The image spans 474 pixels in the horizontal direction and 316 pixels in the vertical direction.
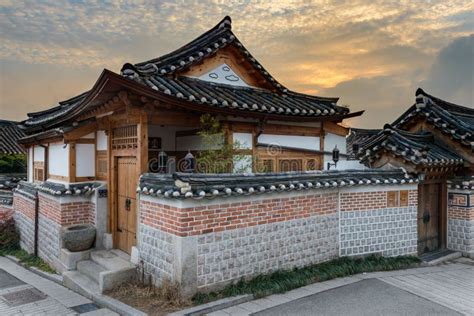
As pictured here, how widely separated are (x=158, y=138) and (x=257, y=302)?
581 centimetres

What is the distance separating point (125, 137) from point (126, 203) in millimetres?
1631

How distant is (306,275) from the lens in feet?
25.1

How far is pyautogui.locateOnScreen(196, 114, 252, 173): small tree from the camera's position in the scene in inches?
332

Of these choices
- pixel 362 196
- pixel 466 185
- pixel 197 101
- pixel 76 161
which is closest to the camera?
pixel 197 101

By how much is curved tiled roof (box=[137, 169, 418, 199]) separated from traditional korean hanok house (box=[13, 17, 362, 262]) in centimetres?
64

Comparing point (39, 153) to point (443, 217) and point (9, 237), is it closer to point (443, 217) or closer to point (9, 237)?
point (9, 237)

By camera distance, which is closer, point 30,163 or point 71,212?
point 71,212

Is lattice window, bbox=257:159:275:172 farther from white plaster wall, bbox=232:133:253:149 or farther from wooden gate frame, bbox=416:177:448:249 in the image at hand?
wooden gate frame, bbox=416:177:448:249

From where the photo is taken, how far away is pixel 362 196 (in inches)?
352

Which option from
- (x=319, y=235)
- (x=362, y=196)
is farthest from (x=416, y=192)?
(x=319, y=235)

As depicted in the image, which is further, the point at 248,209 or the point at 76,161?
the point at 76,161

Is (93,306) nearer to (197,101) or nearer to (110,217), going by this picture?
(110,217)

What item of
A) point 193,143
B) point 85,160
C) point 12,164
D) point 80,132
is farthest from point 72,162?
point 12,164

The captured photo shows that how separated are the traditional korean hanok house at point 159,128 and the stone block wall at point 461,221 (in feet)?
13.1
